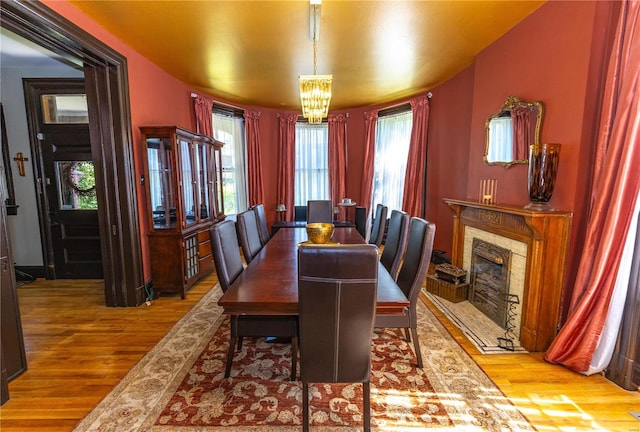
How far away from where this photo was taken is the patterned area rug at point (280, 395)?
1.58 metres

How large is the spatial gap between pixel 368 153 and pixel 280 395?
180 inches

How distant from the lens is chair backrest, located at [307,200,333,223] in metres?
4.06

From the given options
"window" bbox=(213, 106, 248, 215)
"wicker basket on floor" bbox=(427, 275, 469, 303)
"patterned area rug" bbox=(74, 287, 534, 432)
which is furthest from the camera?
"window" bbox=(213, 106, 248, 215)

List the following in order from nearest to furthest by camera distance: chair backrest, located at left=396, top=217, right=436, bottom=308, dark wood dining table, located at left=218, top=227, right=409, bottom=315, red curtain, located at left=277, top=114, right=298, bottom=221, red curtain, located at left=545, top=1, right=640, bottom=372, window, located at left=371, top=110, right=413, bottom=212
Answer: dark wood dining table, located at left=218, top=227, right=409, bottom=315 → red curtain, located at left=545, top=1, right=640, bottom=372 → chair backrest, located at left=396, top=217, right=436, bottom=308 → window, located at left=371, top=110, right=413, bottom=212 → red curtain, located at left=277, top=114, right=298, bottom=221

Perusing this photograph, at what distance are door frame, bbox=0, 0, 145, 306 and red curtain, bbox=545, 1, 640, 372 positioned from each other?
3.91 m

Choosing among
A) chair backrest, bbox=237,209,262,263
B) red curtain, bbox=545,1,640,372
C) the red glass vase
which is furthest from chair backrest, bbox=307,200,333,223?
red curtain, bbox=545,1,640,372

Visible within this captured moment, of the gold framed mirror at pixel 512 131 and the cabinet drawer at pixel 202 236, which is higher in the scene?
the gold framed mirror at pixel 512 131

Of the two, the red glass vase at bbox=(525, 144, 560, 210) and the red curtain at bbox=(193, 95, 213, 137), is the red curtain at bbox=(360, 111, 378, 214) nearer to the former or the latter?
the red curtain at bbox=(193, 95, 213, 137)

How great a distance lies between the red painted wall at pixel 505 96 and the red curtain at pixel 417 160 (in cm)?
12

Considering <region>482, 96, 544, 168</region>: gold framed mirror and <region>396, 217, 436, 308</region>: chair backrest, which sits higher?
<region>482, 96, 544, 168</region>: gold framed mirror

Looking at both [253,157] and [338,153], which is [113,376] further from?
[338,153]

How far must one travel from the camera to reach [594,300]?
6.32ft

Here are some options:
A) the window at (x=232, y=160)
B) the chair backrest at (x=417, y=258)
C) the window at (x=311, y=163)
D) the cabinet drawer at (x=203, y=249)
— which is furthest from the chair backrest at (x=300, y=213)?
the chair backrest at (x=417, y=258)

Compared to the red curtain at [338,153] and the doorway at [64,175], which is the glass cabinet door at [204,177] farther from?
the red curtain at [338,153]
